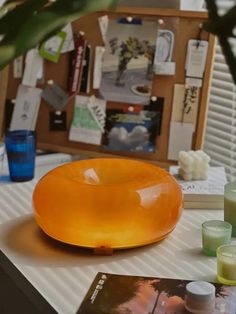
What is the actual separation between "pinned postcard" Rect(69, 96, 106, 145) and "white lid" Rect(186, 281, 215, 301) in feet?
2.52

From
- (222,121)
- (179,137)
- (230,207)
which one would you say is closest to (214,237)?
(230,207)

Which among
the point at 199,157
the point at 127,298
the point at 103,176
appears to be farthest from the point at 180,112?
the point at 127,298

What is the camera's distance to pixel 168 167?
1662 mm

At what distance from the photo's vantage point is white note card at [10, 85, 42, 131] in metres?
1.78

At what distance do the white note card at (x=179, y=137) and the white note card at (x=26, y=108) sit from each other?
0.39m

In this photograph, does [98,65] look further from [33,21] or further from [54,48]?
[33,21]

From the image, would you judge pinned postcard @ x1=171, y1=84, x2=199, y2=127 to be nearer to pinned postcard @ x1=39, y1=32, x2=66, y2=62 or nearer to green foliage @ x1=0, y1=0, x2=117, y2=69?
pinned postcard @ x1=39, y1=32, x2=66, y2=62

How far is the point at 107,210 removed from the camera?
3.88ft

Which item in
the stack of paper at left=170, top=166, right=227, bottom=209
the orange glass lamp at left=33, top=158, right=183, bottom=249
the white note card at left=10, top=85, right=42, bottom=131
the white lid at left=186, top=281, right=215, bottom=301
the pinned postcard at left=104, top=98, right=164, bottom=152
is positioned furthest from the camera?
the white note card at left=10, top=85, right=42, bottom=131

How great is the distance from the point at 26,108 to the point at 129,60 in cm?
33

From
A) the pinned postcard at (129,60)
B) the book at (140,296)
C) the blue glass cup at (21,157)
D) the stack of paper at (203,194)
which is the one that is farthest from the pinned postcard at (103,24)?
the book at (140,296)

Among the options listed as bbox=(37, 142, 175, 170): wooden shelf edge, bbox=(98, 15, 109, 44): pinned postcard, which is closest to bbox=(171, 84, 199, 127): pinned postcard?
bbox=(37, 142, 175, 170): wooden shelf edge

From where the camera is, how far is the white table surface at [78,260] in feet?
3.56

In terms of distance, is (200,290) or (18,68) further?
(18,68)
